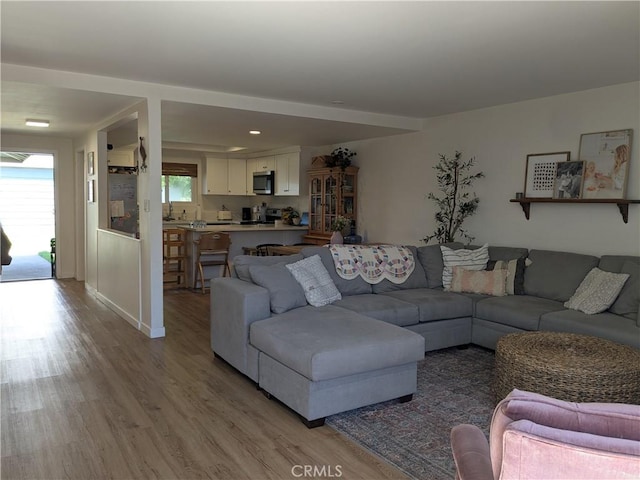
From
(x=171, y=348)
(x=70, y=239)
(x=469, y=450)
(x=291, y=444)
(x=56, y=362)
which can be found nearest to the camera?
(x=469, y=450)

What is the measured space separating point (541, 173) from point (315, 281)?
101 inches

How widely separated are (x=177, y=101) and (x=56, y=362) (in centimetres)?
247

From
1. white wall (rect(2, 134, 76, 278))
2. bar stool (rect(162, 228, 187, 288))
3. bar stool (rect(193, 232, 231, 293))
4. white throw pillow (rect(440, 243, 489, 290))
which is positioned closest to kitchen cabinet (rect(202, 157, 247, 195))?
bar stool (rect(162, 228, 187, 288))

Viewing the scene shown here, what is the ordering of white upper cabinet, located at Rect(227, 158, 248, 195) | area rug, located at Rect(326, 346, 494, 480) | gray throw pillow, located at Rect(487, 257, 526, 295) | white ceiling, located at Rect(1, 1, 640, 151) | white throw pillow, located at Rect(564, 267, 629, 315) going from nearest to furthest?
area rug, located at Rect(326, 346, 494, 480)
white ceiling, located at Rect(1, 1, 640, 151)
white throw pillow, located at Rect(564, 267, 629, 315)
gray throw pillow, located at Rect(487, 257, 526, 295)
white upper cabinet, located at Rect(227, 158, 248, 195)

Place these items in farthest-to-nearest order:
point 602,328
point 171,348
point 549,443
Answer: point 171,348 < point 602,328 < point 549,443

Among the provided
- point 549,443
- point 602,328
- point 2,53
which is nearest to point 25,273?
point 2,53

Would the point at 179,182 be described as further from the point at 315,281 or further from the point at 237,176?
the point at 315,281

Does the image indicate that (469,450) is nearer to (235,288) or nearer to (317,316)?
(317,316)

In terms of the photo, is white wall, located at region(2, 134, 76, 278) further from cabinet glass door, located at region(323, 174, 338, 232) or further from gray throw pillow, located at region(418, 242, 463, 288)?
gray throw pillow, located at region(418, 242, 463, 288)

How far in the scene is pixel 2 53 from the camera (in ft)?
11.6

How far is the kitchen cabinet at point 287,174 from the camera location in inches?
321

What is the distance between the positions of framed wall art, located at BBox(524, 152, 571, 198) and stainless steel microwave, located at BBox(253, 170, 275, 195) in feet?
16.0

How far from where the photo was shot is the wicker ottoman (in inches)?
109

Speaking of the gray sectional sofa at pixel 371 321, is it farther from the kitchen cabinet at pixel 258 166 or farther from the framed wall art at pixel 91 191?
the kitchen cabinet at pixel 258 166
